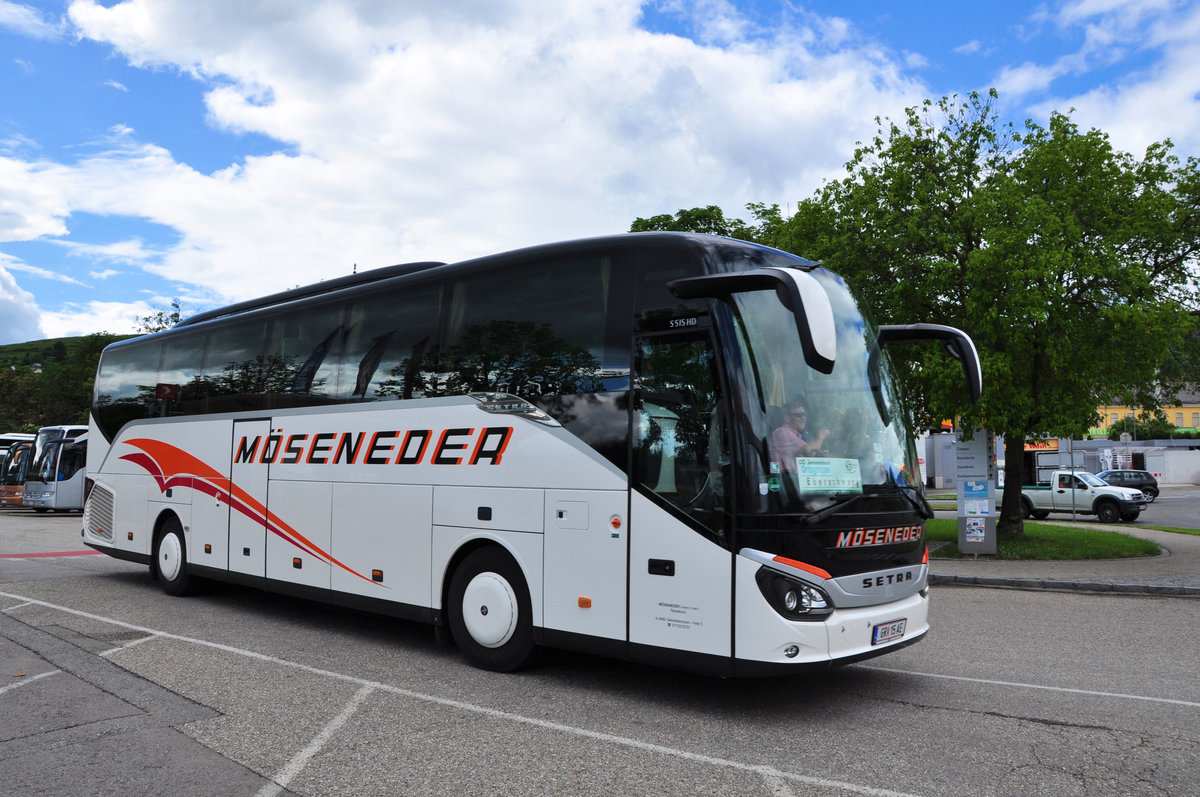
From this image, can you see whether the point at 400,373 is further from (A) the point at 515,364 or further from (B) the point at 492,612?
(B) the point at 492,612

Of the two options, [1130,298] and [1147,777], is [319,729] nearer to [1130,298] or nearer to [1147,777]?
[1147,777]

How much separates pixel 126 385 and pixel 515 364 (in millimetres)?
8584

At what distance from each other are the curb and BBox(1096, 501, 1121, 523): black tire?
18.7 meters

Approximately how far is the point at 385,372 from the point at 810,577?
4.69 m

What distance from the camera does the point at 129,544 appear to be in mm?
12844

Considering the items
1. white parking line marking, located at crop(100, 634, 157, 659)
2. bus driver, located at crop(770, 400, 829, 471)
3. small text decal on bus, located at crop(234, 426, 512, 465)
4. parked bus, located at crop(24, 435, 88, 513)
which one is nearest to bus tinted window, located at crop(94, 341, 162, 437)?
small text decal on bus, located at crop(234, 426, 512, 465)

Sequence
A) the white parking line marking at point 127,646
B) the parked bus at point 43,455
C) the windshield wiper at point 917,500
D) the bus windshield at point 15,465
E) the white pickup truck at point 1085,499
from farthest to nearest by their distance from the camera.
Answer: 1. the bus windshield at point 15,465
2. the parked bus at point 43,455
3. the white pickup truck at point 1085,499
4. the white parking line marking at point 127,646
5. the windshield wiper at point 917,500

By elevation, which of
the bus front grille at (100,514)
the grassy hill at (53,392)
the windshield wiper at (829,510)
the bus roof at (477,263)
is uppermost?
the grassy hill at (53,392)

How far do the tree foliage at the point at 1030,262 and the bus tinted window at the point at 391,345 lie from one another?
10.7 metres

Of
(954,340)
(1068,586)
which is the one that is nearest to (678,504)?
(954,340)

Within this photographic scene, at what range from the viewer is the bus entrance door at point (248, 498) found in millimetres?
10195

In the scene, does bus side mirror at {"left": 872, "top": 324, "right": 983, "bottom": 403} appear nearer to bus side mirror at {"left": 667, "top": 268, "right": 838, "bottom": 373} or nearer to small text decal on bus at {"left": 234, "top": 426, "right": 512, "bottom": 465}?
bus side mirror at {"left": 667, "top": 268, "right": 838, "bottom": 373}

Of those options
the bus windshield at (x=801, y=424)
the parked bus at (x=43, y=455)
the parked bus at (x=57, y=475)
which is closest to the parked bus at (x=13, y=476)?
the parked bus at (x=43, y=455)

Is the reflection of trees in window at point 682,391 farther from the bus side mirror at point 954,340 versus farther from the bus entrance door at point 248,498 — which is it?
the bus entrance door at point 248,498
